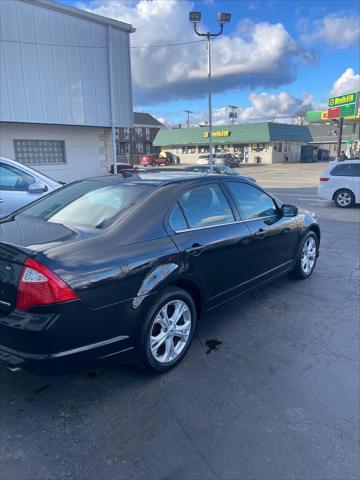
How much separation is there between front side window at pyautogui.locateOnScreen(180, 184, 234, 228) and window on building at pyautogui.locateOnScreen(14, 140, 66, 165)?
31.6 ft

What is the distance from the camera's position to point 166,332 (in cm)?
287

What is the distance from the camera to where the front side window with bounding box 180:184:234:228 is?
317 centimetres

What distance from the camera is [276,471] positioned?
201 centimetres

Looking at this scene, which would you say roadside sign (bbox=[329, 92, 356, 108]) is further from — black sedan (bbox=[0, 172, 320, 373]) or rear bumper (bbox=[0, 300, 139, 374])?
rear bumper (bbox=[0, 300, 139, 374])

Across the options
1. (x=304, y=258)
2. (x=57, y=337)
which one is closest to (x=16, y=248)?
(x=57, y=337)

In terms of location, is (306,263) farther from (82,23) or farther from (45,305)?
(82,23)

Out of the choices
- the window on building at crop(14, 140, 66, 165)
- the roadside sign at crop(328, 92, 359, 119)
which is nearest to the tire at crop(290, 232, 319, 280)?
the window on building at crop(14, 140, 66, 165)

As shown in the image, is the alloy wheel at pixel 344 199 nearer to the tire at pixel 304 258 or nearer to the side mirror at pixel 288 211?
the tire at pixel 304 258

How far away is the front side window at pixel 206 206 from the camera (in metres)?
3.17

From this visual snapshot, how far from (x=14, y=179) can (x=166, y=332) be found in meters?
4.27

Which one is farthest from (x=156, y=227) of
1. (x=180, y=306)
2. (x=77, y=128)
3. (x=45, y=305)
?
(x=77, y=128)

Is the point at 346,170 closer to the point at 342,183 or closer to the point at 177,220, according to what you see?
the point at 342,183

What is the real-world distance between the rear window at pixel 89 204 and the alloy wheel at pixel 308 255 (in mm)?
2749

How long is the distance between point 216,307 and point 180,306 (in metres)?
0.56
